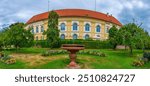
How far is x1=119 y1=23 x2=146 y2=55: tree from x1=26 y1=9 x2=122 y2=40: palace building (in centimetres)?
2151

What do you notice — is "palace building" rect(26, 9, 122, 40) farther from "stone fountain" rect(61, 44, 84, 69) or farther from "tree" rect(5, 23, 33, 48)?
"stone fountain" rect(61, 44, 84, 69)

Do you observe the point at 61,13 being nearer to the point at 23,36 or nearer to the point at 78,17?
the point at 78,17

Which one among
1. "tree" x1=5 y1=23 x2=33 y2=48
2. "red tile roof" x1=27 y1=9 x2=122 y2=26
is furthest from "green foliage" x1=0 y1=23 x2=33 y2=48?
"red tile roof" x1=27 y1=9 x2=122 y2=26

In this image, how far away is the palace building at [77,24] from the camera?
152 feet

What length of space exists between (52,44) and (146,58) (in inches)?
482

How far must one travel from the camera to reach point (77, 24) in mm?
46938

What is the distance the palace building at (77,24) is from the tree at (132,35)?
847 inches

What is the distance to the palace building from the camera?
46.2 metres

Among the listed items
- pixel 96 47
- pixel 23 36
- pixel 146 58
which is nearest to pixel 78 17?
pixel 96 47

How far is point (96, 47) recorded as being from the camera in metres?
34.0

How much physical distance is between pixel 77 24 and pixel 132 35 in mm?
23592

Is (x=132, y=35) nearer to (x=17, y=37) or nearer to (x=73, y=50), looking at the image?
(x=73, y=50)

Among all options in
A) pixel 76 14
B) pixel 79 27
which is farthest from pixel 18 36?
pixel 79 27

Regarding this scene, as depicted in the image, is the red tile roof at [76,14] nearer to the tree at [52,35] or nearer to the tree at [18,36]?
the tree at [52,35]
